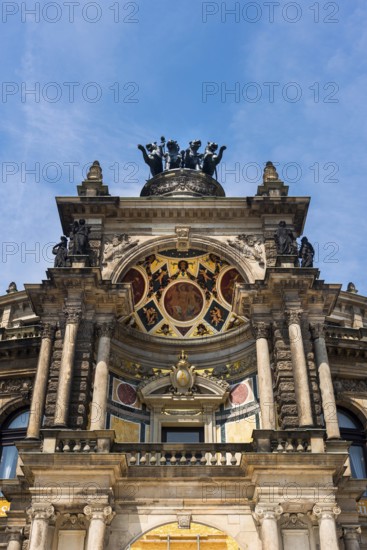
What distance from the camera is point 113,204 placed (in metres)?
25.2

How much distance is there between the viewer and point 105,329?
2197cm

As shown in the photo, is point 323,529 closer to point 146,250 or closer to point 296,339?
point 296,339

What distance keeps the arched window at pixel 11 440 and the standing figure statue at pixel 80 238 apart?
6425 millimetres

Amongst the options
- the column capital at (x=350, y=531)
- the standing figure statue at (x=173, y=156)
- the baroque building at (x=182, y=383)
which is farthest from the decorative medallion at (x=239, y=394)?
the standing figure statue at (x=173, y=156)

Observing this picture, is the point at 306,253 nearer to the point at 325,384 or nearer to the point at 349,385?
the point at 325,384

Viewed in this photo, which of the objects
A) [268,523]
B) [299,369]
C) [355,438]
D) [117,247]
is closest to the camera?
[268,523]

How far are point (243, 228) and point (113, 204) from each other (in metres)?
4.65

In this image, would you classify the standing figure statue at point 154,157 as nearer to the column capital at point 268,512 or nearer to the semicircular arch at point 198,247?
the semicircular arch at point 198,247

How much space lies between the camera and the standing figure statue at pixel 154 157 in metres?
29.8

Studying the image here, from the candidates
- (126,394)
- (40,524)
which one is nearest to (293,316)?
(126,394)

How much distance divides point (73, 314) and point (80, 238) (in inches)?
122

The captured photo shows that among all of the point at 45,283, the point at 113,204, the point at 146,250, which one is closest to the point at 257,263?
the point at 146,250

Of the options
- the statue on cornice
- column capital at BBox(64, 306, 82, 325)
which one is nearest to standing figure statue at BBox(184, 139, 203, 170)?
the statue on cornice

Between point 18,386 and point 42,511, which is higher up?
point 18,386
